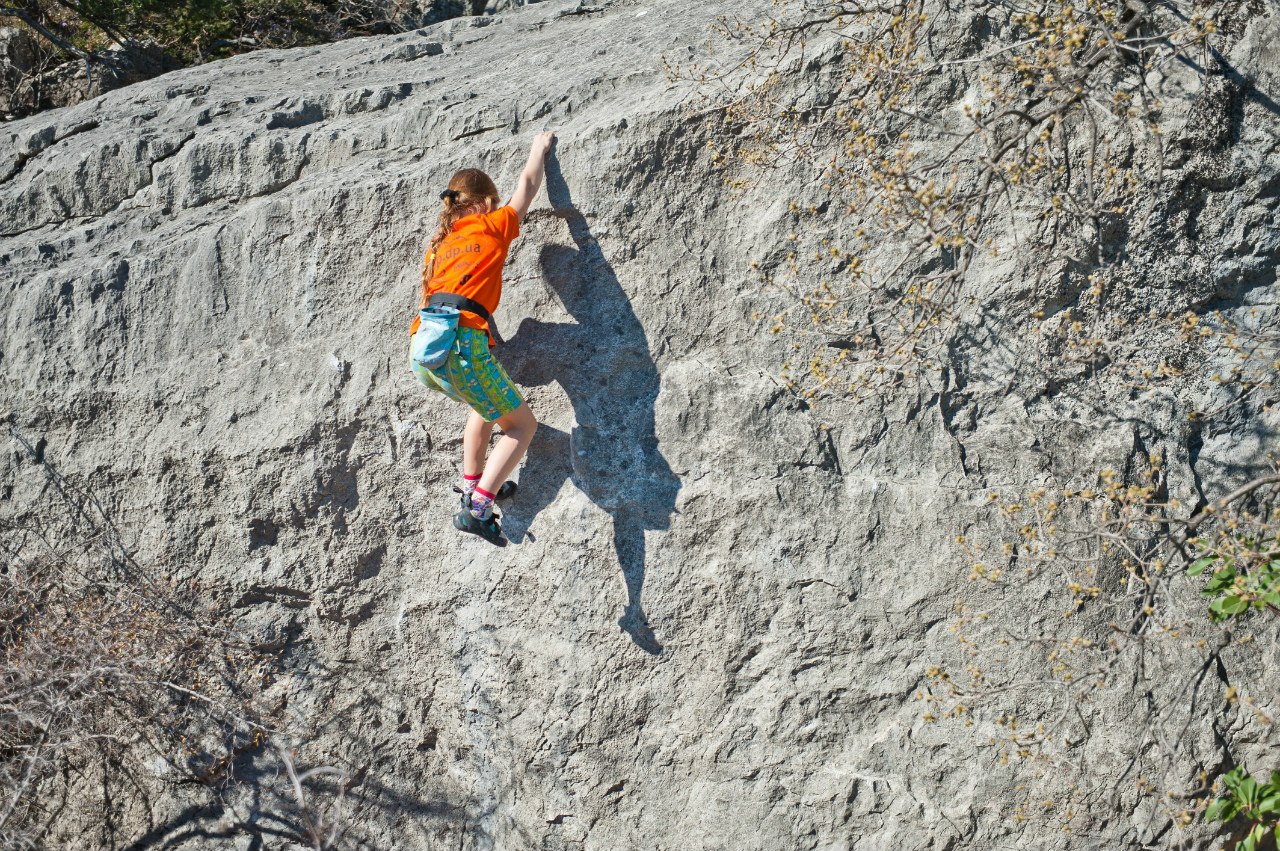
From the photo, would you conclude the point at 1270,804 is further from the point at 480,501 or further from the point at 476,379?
the point at 476,379

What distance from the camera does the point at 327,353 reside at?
4.37 m

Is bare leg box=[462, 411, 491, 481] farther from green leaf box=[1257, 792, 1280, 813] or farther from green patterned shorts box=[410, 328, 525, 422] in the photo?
green leaf box=[1257, 792, 1280, 813]

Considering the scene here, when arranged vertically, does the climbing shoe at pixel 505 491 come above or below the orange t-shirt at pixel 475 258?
below

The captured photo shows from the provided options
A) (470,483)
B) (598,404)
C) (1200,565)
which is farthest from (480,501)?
(1200,565)

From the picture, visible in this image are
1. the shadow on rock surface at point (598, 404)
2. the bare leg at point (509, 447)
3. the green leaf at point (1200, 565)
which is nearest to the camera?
the green leaf at point (1200, 565)

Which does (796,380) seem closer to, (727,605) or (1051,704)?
(727,605)

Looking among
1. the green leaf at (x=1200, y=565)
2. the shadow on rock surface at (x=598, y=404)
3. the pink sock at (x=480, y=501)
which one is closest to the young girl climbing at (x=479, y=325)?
the pink sock at (x=480, y=501)

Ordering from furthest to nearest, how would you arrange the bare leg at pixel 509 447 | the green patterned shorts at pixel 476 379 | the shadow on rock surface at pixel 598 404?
the shadow on rock surface at pixel 598 404
the bare leg at pixel 509 447
the green patterned shorts at pixel 476 379

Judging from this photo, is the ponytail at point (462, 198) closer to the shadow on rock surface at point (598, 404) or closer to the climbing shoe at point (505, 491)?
the shadow on rock surface at point (598, 404)

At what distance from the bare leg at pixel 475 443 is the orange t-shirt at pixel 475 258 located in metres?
0.34

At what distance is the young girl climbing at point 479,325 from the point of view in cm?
391

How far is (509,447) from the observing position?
13.1ft

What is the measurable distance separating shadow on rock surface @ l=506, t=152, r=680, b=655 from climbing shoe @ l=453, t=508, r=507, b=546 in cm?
22

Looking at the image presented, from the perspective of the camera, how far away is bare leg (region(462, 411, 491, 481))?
4008 millimetres
